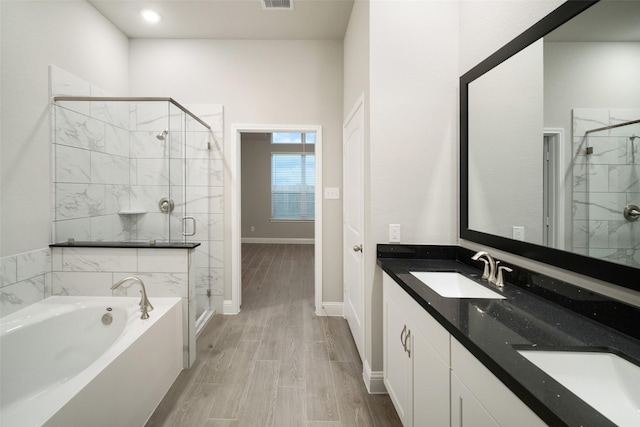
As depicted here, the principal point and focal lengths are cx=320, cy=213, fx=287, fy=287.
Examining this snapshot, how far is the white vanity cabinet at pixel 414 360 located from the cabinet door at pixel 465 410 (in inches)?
1.5

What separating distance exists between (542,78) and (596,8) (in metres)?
0.27

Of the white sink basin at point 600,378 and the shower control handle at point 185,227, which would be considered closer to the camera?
the white sink basin at point 600,378

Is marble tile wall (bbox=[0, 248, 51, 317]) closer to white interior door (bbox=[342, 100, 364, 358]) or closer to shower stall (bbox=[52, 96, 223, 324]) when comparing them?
shower stall (bbox=[52, 96, 223, 324])

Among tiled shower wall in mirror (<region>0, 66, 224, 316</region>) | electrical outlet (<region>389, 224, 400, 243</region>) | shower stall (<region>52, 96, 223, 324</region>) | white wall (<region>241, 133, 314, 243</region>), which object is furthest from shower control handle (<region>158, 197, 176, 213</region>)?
white wall (<region>241, 133, 314, 243</region>)

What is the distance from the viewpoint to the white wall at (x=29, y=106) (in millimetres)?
1814

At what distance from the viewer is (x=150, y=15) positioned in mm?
2752

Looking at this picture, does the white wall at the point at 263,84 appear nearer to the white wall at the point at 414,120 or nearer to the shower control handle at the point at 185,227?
the shower control handle at the point at 185,227

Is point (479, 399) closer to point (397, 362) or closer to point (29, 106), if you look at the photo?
point (397, 362)

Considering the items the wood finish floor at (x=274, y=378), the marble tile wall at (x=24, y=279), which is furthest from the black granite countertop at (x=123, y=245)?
the wood finish floor at (x=274, y=378)

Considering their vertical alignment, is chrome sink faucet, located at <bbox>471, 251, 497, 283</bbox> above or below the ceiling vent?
below

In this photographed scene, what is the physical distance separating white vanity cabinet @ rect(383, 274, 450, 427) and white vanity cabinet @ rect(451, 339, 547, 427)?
5 cm

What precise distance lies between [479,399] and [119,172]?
9.19 feet

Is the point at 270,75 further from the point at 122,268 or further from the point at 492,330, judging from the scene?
the point at 492,330

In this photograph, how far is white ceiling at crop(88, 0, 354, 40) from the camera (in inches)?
102
